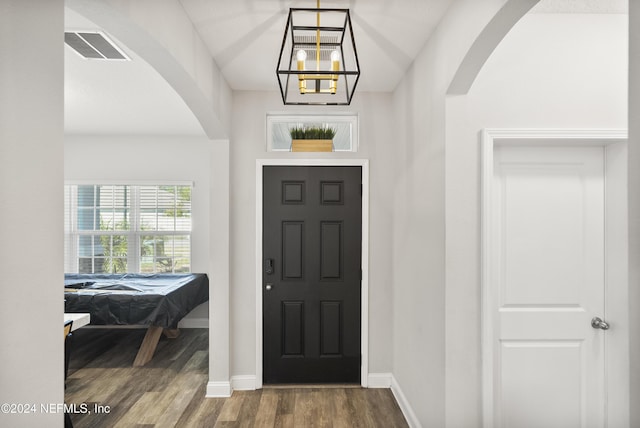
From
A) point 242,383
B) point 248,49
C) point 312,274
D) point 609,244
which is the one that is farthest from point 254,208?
point 609,244

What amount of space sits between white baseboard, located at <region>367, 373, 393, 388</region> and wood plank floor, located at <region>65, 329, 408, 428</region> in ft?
0.20

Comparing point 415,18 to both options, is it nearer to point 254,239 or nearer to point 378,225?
point 378,225

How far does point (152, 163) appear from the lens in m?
5.38

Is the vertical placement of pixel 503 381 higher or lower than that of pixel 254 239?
lower

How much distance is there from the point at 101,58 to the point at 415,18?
2.23 m

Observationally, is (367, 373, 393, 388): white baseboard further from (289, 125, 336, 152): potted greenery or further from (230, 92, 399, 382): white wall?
(289, 125, 336, 152): potted greenery

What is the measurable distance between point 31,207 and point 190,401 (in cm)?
259

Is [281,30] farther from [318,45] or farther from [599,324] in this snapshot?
[599,324]

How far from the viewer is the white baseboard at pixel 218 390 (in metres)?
3.18

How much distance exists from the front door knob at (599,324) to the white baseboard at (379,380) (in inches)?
67.6

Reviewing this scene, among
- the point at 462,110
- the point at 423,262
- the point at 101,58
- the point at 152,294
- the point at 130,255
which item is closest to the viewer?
the point at 462,110

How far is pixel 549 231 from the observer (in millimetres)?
2229

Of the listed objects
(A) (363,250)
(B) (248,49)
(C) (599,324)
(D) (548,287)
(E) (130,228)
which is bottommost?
(C) (599,324)

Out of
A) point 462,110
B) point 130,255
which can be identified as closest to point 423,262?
point 462,110
